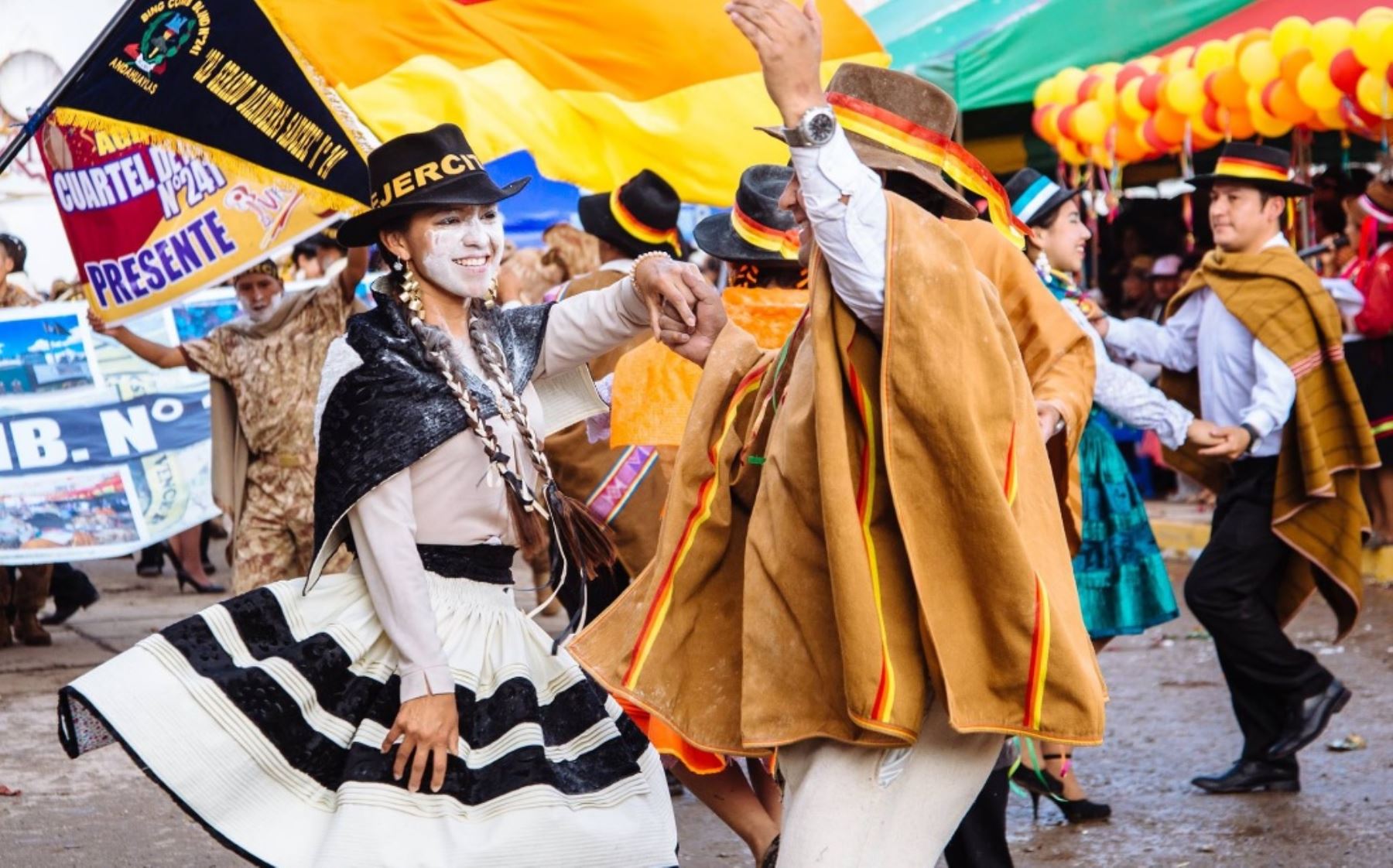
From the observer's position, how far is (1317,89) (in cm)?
962

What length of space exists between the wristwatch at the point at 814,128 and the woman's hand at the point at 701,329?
92cm

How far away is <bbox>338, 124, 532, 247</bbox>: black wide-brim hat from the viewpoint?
390 centimetres

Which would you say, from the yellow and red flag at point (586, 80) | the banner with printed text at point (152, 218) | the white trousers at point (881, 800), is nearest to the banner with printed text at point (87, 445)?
the banner with printed text at point (152, 218)

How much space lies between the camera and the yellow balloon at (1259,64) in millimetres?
10039

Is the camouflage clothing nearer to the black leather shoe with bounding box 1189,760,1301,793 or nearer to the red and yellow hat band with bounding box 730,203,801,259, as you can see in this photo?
the red and yellow hat band with bounding box 730,203,801,259

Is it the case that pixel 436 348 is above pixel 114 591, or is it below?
above

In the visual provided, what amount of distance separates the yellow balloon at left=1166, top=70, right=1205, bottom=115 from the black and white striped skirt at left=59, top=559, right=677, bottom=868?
792 centimetres

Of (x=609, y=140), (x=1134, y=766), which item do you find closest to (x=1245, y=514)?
(x=1134, y=766)

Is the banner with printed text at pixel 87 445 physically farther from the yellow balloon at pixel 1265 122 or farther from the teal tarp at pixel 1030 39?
the yellow balloon at pixel 1265 122

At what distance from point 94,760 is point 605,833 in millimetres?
3918

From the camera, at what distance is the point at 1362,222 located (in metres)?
10.8

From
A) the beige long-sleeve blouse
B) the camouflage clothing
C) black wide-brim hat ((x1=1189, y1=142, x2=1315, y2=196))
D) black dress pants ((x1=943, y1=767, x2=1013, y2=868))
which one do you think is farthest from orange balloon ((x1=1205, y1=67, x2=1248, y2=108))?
the beige long-sleeve blouse

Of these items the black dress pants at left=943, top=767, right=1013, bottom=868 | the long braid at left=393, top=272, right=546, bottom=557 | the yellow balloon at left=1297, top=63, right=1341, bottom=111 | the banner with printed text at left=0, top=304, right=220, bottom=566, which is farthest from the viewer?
the yellow balloon at left=1297, top=63, right=1341, bottom=111

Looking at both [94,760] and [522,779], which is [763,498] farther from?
[94,760]
